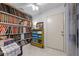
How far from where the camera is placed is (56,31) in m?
2.75

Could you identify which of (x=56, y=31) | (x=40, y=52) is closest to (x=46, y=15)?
(x=56, y=31)

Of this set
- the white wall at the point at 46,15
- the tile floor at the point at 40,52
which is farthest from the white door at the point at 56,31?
the tile floor at the point at 40,52

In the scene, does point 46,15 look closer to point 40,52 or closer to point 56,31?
point 56,31

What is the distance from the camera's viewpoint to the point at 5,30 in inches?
91.9

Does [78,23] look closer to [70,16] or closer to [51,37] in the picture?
[70,16]

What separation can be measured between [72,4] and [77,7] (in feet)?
0.15

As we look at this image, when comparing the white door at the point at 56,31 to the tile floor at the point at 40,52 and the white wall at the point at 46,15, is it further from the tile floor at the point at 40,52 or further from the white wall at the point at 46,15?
the tile floor at the point at 40,52

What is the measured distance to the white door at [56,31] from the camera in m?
2.56

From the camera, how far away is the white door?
256 cm

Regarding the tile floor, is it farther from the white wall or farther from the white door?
the white wall

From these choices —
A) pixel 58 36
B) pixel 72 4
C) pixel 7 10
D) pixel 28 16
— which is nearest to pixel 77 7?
pixel 72 4

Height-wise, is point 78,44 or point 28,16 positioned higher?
point 28,16

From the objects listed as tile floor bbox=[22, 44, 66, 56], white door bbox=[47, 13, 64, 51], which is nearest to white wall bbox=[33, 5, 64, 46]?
white door bbox=[47, 13, 64, 51]

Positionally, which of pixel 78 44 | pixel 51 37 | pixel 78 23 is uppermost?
pixel 78 23
